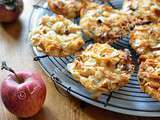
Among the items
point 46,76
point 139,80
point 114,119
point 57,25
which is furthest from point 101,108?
point 57,25

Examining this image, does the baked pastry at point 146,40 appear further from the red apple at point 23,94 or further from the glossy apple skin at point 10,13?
the glossy apple skin at point 10,13

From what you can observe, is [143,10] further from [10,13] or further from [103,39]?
[10,13]

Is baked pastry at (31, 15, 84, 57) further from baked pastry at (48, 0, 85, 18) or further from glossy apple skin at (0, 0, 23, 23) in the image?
glossy apple skin at (0, 0, 23, 23)

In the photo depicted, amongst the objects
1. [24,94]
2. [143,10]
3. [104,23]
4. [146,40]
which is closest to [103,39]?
[104,23]

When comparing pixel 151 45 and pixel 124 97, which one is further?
pixel 151 45

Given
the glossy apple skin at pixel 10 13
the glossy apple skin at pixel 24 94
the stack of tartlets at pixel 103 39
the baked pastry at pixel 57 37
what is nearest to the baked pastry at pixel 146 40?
the stack of tartlets at pixel 103 39

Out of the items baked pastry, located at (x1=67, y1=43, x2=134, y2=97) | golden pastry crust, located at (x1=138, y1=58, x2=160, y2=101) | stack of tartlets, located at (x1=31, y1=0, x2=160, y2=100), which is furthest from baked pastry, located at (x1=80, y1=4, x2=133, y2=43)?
golden pastry crust, located at (x1=138, y1=58, x2=160, y2=101)

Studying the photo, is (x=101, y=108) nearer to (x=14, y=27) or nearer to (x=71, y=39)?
(x=71, y=39)
